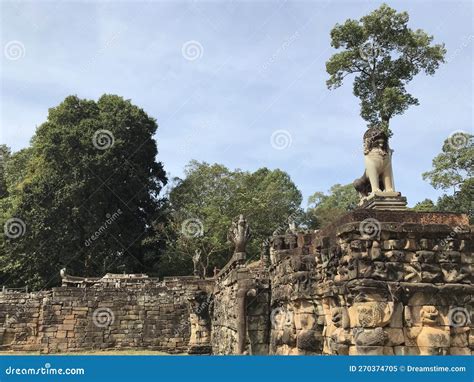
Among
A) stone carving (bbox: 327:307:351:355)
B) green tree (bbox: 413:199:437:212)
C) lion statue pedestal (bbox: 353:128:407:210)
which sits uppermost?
green tree (bbox: 413:199:437:212)

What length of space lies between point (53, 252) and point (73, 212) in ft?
8.35

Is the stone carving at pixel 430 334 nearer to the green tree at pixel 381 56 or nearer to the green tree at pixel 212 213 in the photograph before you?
the green tree at pixel 381 56

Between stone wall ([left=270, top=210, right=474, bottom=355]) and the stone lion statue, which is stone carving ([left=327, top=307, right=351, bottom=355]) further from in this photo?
the stone lion statue

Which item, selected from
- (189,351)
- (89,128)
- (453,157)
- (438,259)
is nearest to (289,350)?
(438,259)

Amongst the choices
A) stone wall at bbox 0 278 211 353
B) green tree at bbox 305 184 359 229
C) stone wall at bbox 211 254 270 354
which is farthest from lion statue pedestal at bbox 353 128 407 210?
green tree at bbox 305 184 359 229

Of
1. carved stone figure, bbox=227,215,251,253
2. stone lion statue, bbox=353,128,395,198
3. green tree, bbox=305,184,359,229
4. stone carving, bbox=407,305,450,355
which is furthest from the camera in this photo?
green tree, bbox=305,184,359,229

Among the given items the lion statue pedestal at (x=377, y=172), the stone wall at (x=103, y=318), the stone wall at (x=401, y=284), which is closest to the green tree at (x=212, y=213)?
the stone wall at (x=103, y=318)

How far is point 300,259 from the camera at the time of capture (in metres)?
8.08

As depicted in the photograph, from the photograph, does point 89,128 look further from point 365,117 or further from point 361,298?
point 361,298

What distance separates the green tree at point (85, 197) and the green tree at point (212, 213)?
5.70ft

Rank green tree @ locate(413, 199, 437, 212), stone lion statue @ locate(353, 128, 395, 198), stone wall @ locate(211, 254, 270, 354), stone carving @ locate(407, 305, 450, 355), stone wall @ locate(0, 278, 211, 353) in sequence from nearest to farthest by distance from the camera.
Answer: stone carving @ locate(407, 305, 450, 355)
stone lion statue @ locate(353, 128, 395, 198)
stone wall @ locate(211, 254, 270, 354)
stone wall @ locate(0, 278, 211, 353)
green tree @ locate(413, 199, 437, 212)

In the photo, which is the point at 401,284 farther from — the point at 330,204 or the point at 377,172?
the point at 330,204

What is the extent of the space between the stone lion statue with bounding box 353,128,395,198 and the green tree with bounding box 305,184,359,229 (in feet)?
104

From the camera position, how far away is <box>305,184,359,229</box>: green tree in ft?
133
